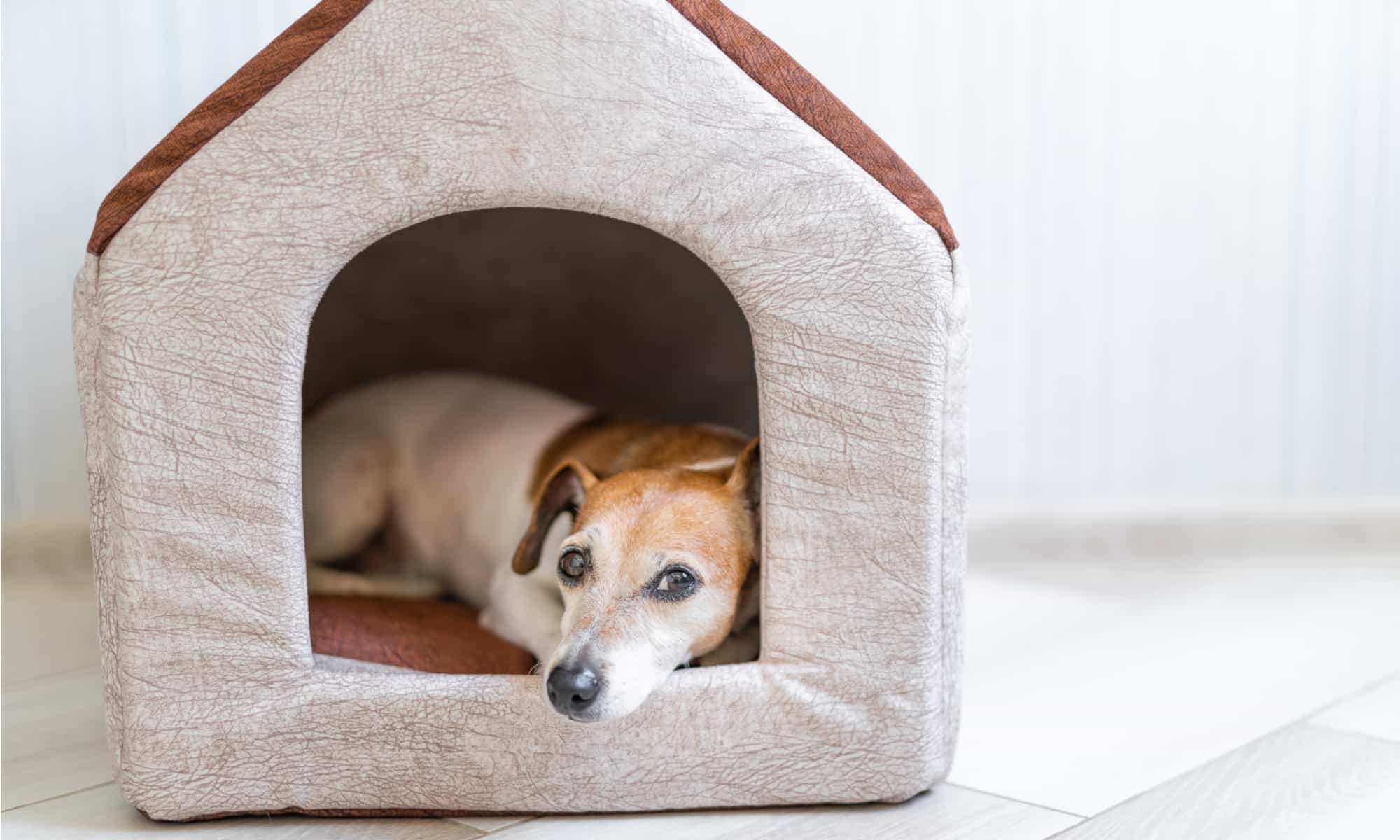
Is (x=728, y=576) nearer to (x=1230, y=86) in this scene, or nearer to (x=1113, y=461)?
(x=1113, y=461)

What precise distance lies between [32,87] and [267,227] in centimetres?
115

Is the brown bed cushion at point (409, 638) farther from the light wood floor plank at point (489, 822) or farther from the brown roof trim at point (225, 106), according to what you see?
the brown roof trim at point (225, 106)

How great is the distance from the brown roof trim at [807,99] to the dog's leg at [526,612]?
0.77m

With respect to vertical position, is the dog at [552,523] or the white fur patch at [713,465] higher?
the white fur patch at [713,465]

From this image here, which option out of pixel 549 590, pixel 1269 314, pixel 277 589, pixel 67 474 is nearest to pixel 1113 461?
pixel 1269 314

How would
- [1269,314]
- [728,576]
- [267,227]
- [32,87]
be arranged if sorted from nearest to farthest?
[267,227], [728,576], [32,87], [1269,314]

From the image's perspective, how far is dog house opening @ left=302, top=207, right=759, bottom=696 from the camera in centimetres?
180


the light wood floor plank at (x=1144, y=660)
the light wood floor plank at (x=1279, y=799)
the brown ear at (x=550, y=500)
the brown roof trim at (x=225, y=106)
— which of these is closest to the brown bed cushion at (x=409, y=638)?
the brown ear at (x=550, y=500)

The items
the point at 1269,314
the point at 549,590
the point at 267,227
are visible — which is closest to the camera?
the point at 267,227

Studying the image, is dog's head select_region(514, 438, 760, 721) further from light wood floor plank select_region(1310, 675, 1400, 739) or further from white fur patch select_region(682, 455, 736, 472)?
light wood floor plank select_region(1310, 675, 1400, 739)

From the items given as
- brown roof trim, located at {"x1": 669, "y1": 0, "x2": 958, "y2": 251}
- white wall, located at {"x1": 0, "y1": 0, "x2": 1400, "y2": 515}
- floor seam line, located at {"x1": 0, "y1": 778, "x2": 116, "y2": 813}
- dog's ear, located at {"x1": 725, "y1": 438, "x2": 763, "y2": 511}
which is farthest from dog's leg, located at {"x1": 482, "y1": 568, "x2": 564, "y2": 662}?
white wall, located at {"x1": 0, "y1": 0, "x2": 1400, "y2": 515}

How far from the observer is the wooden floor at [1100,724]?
1.40m

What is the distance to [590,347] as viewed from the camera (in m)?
2.57

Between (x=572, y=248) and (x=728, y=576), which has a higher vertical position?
(x=572, y=248)
